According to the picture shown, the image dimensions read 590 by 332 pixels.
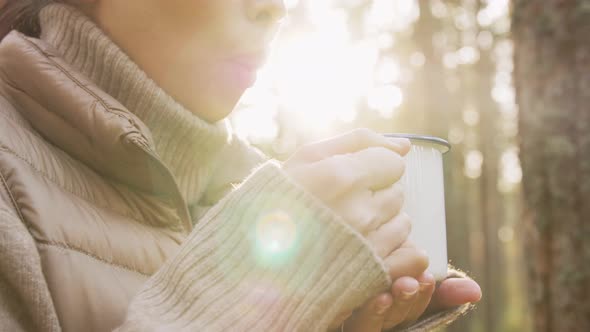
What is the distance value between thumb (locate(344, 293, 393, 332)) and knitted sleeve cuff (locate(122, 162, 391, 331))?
2 centimetres

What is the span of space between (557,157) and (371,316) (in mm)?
2332

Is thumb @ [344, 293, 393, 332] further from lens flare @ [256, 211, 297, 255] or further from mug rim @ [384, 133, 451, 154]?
mug rim @ [384, 133, 451, 154]

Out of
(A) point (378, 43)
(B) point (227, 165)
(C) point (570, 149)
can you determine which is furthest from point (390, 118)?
(B) point (227, 165)

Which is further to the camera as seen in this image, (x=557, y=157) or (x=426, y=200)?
(x=557, y=157)

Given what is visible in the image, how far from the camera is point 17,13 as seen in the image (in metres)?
1.78

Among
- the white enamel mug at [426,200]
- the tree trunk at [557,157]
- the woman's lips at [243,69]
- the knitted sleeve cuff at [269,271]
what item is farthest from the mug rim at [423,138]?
the tree trunk at [557,157]

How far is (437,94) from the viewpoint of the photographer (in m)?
10.1

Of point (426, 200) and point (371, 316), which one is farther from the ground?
point (426, 200)

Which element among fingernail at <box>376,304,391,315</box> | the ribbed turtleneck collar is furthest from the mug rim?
the ribbed turtleneck collar

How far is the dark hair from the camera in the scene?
5.79ft

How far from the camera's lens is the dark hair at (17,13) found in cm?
177

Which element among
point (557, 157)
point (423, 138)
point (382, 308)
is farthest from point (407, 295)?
point (557, 157)

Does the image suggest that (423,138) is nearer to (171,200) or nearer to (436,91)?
(171,200)

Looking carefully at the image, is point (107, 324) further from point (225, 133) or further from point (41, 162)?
point (225, 133)
